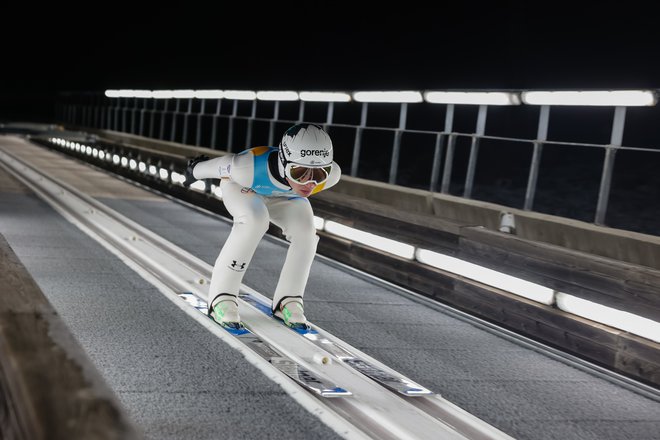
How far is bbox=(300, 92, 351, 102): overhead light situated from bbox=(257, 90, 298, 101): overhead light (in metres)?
0.63

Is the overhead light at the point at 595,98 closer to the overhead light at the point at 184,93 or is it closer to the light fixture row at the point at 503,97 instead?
the light fixture row at the point at 503,97

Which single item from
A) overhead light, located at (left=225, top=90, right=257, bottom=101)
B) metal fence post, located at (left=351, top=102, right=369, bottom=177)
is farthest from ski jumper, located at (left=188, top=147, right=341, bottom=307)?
overhead light, located at (left=225, top=90, right=257, bottom=101)

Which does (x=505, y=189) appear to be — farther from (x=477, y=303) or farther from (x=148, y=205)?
(x=477, y=303)

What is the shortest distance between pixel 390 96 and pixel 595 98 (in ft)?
18.6

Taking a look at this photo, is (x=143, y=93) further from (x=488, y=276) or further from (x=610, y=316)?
(x=610, y=316)

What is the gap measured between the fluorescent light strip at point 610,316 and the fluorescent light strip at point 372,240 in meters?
3.19

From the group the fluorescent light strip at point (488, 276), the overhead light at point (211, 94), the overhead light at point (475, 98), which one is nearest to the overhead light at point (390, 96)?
the overhead light at point (475, 98)

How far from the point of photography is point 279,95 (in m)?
22.1

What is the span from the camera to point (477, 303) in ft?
31.3

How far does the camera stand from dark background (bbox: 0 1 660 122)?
8644 centimetres

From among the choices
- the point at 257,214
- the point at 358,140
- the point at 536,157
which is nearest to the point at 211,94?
the point at 358,140

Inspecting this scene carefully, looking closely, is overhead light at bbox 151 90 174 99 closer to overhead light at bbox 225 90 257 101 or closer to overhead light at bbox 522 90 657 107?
overhead light at bbox 225 90 257 101

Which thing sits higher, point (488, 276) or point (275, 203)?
point (275, 203)

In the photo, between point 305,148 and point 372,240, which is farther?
point 372,240
